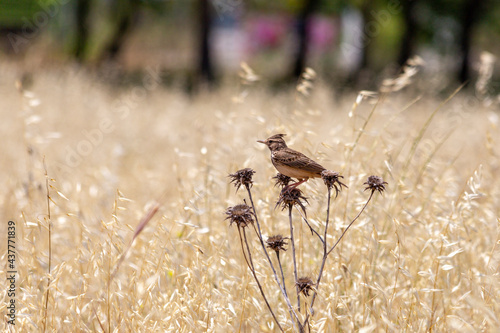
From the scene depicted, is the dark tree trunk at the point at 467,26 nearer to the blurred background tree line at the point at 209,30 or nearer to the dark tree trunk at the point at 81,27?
the blurred background tree line at the point at 209,30

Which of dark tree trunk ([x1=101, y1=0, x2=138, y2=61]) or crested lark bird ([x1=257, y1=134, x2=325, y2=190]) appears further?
dark tree trunk ([x1=101, y1=0, x2=138, y2=61])

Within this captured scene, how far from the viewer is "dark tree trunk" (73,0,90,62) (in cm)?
1822

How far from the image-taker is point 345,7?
67.9 feet

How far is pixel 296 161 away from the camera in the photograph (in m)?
2.08

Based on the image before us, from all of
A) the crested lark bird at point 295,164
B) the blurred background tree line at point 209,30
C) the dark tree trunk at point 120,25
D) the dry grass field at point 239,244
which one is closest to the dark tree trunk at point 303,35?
the blurred background tree line at point 209,30

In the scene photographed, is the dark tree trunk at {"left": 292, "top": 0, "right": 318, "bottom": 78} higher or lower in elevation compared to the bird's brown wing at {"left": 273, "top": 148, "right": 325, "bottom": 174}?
lower

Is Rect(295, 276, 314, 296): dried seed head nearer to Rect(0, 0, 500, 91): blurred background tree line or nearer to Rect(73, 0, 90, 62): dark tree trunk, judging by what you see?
Rect(0, 0, 500, 91): blurred background tree line

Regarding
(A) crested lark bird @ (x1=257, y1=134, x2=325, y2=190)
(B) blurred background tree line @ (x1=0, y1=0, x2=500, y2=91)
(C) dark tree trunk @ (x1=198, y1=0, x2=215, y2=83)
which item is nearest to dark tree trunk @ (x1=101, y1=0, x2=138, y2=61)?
(B) blurred background tree line @ (x1=0, y1=0, x2=500, y2=91)

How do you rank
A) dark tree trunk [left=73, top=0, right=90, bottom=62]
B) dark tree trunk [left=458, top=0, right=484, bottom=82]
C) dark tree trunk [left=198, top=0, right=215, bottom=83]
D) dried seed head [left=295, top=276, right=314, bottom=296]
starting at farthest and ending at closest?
dark tree trunk [left=458, top=0, right=484, bottom=82] → dark tree trunk [left=73, top=0, right=90, bottom=62] → dark tree trunk [left=198, top=0, right=215, bottom=83] → dried seed head [left=295, top=276, right=314, bottom=296]

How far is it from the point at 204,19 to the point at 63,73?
19.8 ft

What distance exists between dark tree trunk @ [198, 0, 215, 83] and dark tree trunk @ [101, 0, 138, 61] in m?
3.97

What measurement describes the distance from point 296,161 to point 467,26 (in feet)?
65.7

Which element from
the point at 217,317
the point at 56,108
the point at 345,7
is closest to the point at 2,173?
the point at 56,108

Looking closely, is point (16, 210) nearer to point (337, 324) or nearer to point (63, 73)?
point (337, 324)
